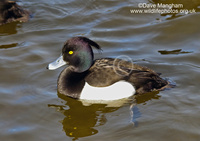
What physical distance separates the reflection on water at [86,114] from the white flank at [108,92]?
4.8 inches

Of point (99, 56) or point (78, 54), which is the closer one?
point (78, 54)

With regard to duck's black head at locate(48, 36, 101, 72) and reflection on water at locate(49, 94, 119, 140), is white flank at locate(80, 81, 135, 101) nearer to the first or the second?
reflection on water at locate(49, 94, 119, 140)

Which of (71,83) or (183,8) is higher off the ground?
(183,8)

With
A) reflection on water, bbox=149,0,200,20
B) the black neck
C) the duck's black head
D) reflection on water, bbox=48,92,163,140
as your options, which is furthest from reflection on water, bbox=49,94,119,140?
reflection on water, bbox=149,0,200,20

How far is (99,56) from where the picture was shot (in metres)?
7.25

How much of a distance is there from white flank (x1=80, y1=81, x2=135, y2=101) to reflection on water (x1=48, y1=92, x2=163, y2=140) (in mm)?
123

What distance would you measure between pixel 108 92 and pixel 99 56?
5.27 ft

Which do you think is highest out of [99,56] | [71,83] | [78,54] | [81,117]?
[78,54]

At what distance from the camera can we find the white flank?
5742mm


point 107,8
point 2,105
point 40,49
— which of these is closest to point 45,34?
point 40,49

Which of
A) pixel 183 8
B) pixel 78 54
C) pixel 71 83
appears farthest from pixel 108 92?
pixel 183 8

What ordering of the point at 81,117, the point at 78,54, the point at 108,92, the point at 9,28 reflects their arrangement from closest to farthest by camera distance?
the point at 81,117 → the point at 108,92 → the point at 78,54 → the point at 9,28

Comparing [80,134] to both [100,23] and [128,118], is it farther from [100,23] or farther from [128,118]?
[100,23]

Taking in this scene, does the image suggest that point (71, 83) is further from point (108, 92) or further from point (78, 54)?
point (108, 92)
